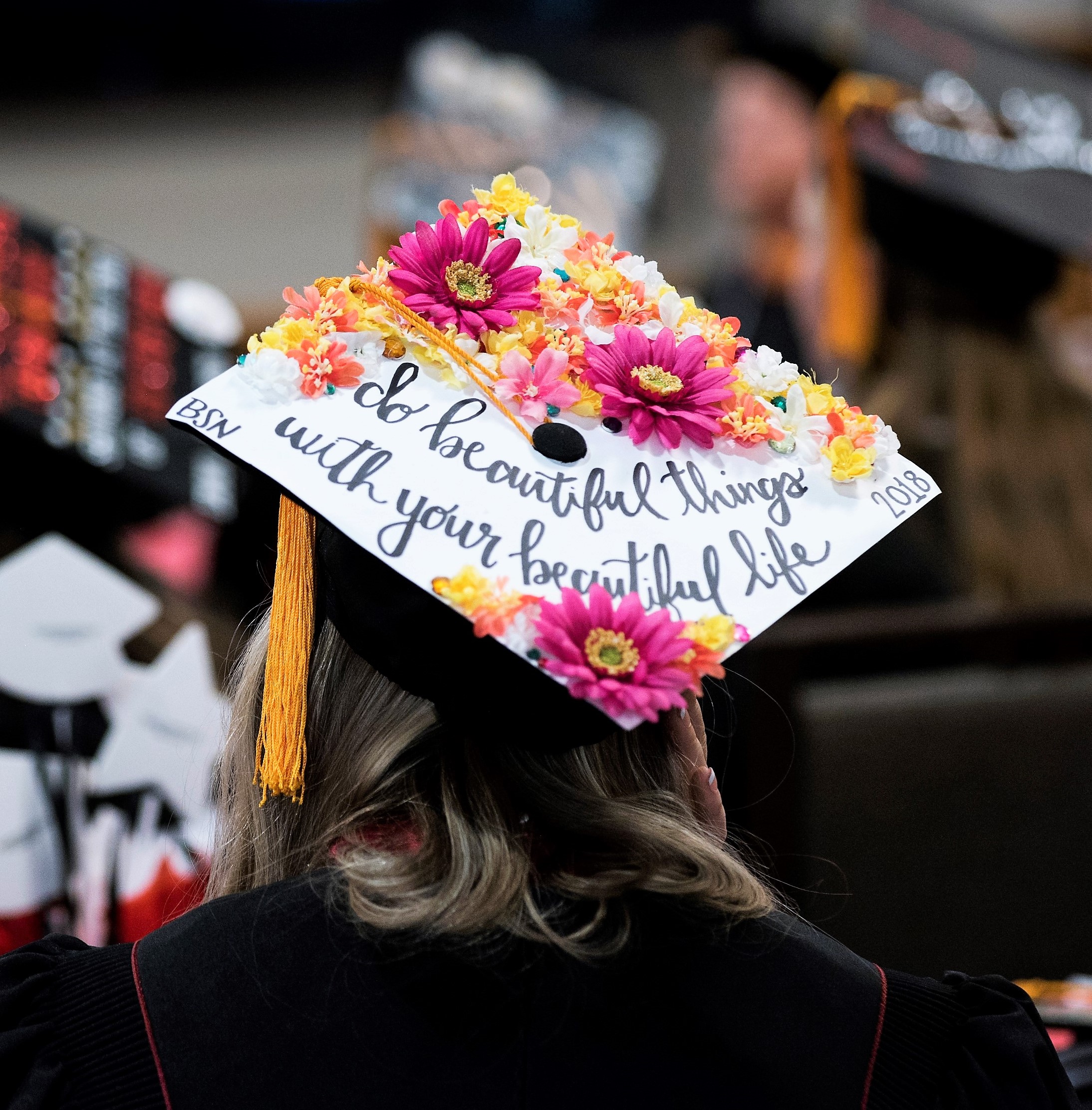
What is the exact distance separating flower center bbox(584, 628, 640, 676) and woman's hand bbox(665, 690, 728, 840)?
0.12 metres

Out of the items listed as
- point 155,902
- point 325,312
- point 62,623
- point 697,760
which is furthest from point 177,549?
point 697,760

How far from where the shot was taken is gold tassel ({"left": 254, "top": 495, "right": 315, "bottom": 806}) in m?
0.80

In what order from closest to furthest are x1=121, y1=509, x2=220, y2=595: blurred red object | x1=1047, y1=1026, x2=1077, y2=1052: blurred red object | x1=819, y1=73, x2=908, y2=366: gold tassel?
x1=1047, y1=1026, x2=1077, y2=1052: blurred red object
x1=121, y1=509, x2=220, y2=595: blurred red object
x1=819, y1=73, x2=908, y2=366: gold tassel

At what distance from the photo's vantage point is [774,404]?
0.86 m

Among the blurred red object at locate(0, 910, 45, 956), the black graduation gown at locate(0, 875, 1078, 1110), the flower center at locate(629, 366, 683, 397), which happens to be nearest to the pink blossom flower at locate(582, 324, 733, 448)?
the flower center at locate(629, 366, 683, 397)

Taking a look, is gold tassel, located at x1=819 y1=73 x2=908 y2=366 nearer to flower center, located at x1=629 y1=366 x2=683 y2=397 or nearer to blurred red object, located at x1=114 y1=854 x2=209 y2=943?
blurred red object, located at x1=114 y1=854 x2=209 y2=943

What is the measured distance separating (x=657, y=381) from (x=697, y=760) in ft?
0.83

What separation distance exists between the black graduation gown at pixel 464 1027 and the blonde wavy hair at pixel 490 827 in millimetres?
19

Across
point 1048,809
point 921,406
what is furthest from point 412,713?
point 921,406

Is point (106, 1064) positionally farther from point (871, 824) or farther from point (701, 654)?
point (871, 824)

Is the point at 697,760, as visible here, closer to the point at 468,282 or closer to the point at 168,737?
the point at 468,282

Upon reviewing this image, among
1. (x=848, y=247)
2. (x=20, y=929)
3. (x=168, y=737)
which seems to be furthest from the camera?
(x=848, y=247)

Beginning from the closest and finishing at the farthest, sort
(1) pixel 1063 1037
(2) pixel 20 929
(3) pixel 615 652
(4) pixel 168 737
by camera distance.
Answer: (3) pixel 615 652, (1) pixel 1063 1037, (2) pixel 20 929, (4) pixel 168 737

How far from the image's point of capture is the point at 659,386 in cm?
80
